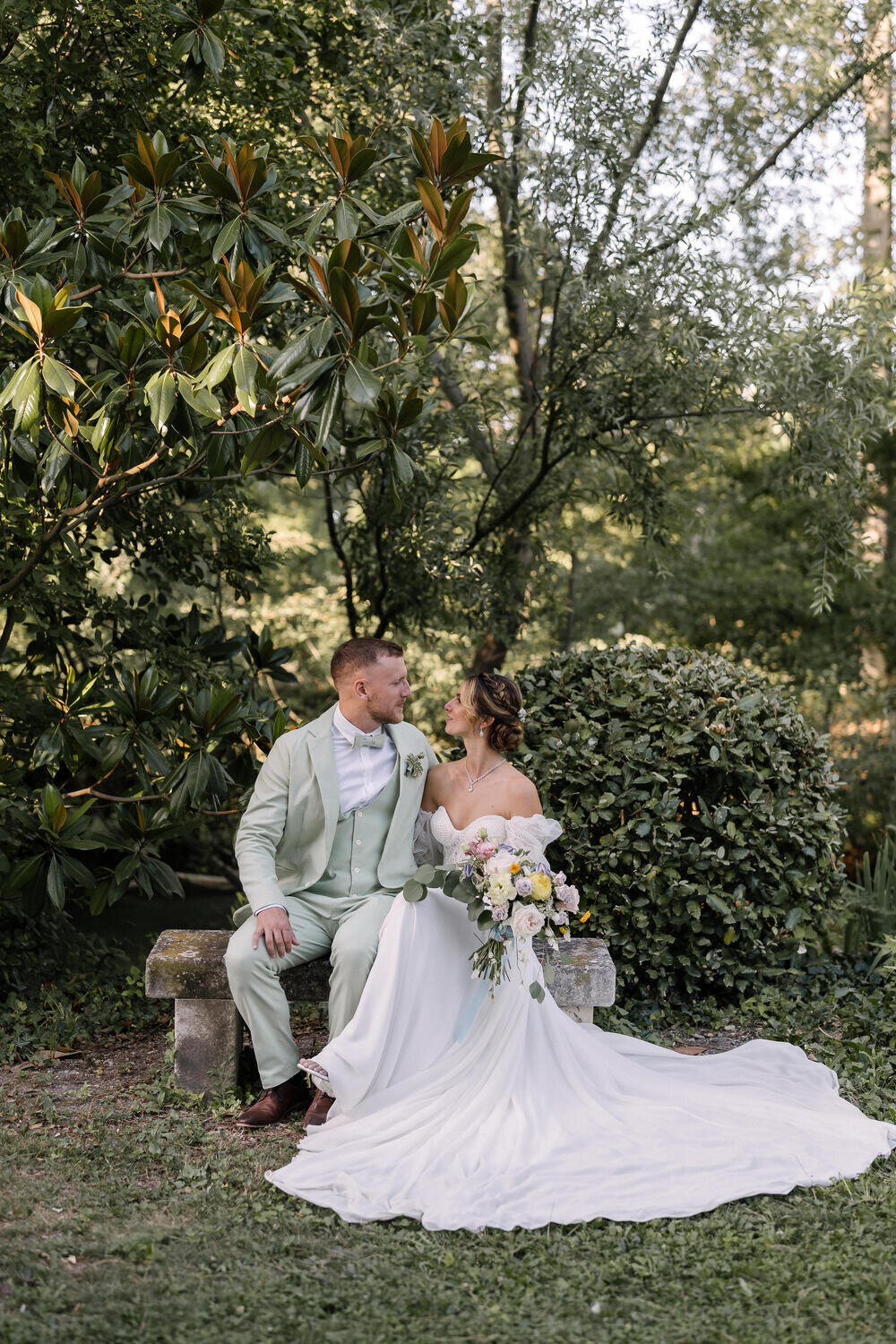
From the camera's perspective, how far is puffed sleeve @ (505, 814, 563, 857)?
3902mm

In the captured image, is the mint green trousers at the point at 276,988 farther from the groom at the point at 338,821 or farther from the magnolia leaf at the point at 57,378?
the magnolia leaf at the point at 57,378

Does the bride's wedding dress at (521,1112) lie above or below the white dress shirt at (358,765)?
below

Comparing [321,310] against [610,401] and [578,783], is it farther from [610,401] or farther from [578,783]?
[610,401]

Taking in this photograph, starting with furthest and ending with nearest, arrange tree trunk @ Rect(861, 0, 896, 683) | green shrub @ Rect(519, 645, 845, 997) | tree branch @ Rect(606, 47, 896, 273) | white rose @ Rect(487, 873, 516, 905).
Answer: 1. tree trunk @ Rect(861, 0, 896, 683)
2. tree branch @ Rect(606, 47, 896, 273)
3. green shrub @ Rect(519, 645, 845, 997)
4. white rose @ Rect(487, 873, 516, 905)

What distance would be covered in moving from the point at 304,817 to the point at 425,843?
466 millimetres

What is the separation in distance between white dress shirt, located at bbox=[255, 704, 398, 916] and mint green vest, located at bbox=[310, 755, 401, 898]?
0.14ft

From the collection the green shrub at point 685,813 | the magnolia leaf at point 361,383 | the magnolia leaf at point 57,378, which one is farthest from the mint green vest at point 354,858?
the magnolia leaf at point 57,378

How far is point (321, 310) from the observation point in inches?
150

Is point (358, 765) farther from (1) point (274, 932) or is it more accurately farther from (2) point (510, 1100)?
(2) point (510, 1100)

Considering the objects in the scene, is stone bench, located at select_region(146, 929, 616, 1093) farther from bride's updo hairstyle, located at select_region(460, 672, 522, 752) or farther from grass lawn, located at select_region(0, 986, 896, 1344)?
bride's updo hairstyle, located at select_region(460, 672, 522, 752)

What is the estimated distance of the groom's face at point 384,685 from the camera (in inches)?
159

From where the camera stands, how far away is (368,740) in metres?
4.12

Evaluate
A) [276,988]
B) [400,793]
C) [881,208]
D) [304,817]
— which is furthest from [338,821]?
[881,208]

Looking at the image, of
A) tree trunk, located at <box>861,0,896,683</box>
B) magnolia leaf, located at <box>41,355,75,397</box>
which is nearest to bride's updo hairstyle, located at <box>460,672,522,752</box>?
magnolia leaf, located at <box>41,355,75,397</box>
